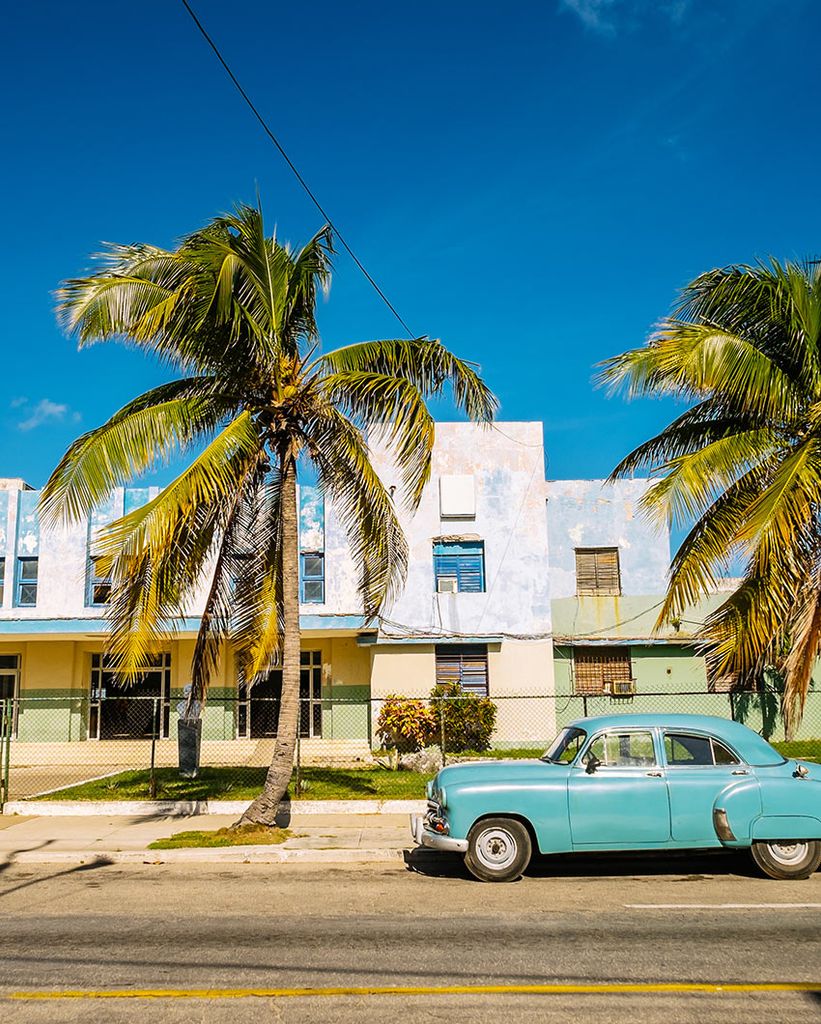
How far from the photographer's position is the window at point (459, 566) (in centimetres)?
2500

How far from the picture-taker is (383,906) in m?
8.79

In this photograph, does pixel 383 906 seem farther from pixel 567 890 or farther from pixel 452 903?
pixel 567 890

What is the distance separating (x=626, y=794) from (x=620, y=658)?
52.6ft

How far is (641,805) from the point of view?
9.63 metres

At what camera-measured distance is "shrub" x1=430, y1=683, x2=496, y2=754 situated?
74.2 ft

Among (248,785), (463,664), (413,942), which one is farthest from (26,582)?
(413,942)

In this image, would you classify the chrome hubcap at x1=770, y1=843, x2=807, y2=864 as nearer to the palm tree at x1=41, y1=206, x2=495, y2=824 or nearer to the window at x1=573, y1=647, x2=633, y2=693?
the palm tree at x1=41, y1=206, x2=495, y2=824

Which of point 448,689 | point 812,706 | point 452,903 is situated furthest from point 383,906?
point 812,706

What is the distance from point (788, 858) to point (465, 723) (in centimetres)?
1336

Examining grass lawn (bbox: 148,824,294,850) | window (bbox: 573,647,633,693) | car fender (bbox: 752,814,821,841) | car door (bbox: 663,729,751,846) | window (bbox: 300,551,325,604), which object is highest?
window (bbox: 300,551,325,604)

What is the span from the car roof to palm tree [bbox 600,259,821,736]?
2648 millimetres

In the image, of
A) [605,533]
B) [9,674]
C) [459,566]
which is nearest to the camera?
[459,566]

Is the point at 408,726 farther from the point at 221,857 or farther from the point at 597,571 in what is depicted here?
the point at 221,857

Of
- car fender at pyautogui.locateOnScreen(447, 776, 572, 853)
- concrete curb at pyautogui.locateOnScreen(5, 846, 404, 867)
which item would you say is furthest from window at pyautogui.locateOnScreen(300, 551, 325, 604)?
car fender at pyautogui.locateOnScreen(447, 776, 572, 853)
